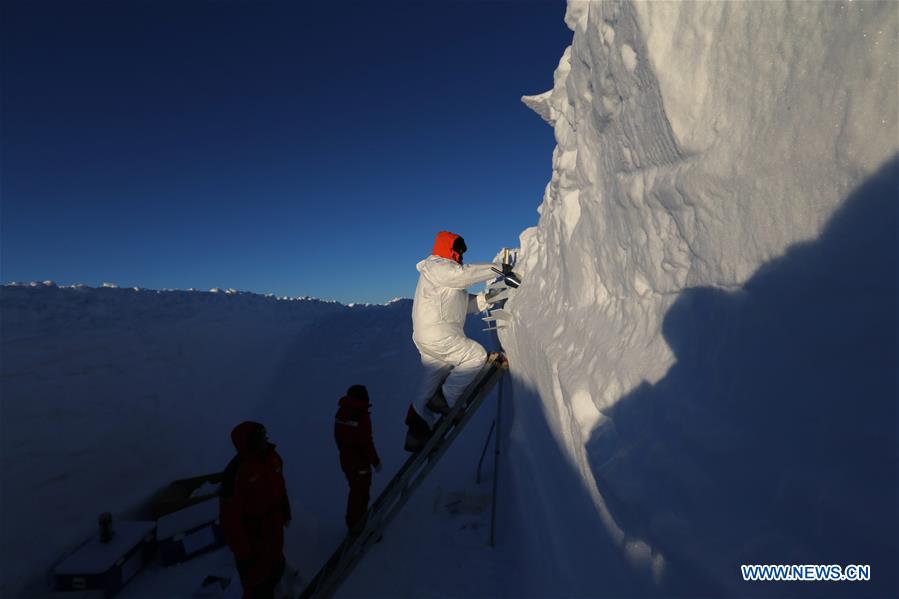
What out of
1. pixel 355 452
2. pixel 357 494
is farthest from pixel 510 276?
pixel 357 494

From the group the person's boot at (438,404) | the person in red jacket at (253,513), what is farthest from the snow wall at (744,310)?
the person in red jacket at (253,513)

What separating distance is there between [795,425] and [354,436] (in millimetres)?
4241

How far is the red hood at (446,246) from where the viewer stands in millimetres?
4016

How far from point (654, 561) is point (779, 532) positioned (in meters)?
0.52

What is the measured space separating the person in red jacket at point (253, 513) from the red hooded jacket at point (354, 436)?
119 cm

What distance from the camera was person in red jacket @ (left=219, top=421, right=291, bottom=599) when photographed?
316 centimetres

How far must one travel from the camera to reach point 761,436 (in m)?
1.08

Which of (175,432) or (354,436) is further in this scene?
(175,432)

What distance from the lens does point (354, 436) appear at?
4.61 metres

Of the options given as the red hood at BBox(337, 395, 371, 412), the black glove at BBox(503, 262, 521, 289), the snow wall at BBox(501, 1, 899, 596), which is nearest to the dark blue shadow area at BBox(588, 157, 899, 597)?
the snow wall at BBox(501, 1, 899, 596)

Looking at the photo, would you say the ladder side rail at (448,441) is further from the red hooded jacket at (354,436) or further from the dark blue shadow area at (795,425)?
the dark blue shadow area at (795,425)

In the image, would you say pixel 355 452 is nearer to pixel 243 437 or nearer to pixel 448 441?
pixel 448 441

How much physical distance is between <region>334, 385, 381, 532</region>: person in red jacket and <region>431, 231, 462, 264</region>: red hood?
6.07ft

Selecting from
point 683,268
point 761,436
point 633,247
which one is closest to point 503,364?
point 633,247
